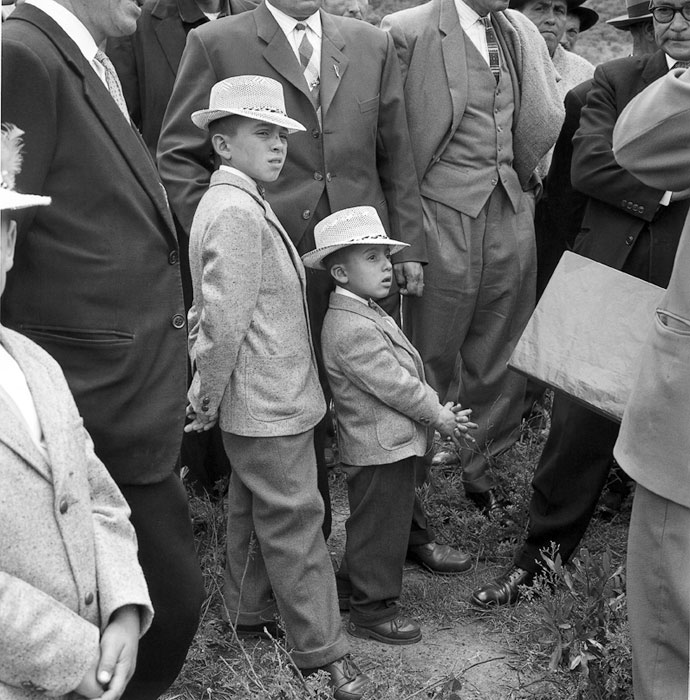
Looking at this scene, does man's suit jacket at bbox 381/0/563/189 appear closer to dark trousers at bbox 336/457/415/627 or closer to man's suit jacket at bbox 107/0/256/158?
man's suit jacket at bbox 107/0/256/158

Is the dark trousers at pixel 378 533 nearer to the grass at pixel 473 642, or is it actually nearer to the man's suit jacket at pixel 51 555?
the grass at pixel 473 642

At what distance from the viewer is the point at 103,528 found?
224 cm

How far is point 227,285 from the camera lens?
10.5 feet

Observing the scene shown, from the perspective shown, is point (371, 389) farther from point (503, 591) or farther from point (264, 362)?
point (503, 591)

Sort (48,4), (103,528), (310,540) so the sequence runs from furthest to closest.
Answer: (310,540), (48,4), (103,528)

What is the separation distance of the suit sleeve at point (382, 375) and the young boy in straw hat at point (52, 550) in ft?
4.75

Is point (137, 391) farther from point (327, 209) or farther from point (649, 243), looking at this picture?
point (649, 243)

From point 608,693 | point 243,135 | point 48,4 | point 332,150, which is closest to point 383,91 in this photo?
point 332,150

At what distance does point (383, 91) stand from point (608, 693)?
2.25 meters

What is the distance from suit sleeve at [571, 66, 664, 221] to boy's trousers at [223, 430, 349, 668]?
55.9 inches

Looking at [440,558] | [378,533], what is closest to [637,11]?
[440,558]

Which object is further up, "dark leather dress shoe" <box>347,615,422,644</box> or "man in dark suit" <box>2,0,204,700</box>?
"man in dark suit" <box>2,0,204,700</box>

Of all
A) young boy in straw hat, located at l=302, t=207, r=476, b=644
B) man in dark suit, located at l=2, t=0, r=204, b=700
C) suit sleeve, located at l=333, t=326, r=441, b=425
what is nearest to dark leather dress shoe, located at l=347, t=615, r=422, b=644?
young boy in straw hat, located at l=302, t=207, r=476, b=644

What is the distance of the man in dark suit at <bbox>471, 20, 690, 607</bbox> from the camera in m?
3.84
